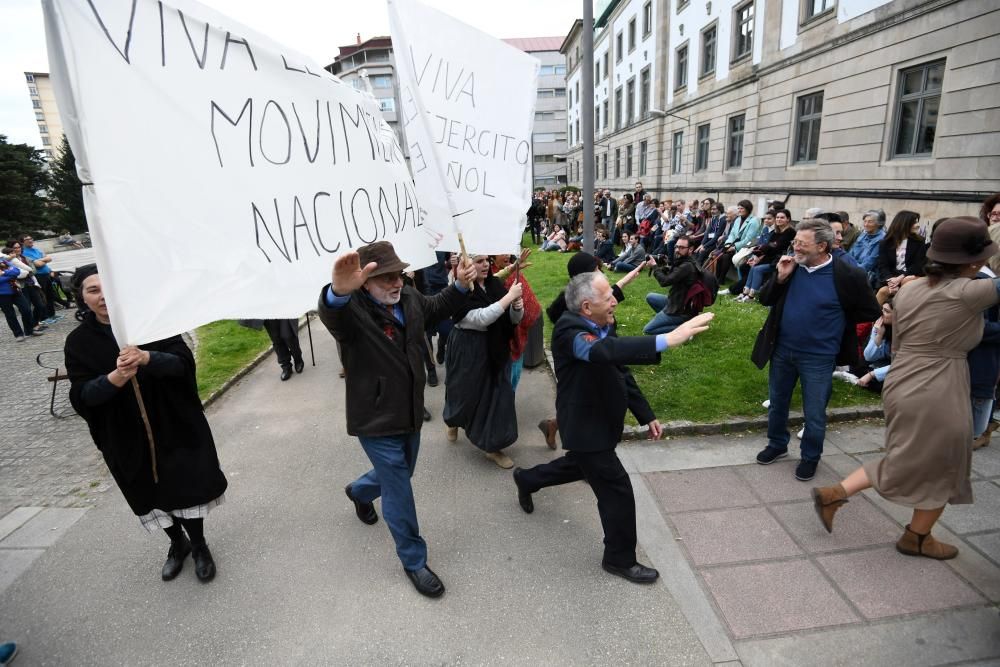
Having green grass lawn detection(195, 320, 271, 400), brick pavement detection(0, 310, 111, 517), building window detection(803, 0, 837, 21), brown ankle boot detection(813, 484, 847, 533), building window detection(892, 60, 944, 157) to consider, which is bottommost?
brick pavement detection(0, 310, 111, 517)

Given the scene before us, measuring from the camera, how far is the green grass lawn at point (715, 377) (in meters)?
5.21

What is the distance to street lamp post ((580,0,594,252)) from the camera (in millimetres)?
7758

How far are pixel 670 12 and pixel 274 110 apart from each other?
30018mm

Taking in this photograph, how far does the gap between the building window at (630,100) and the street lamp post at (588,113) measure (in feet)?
91.3

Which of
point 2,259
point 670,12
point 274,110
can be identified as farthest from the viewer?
point 670,12

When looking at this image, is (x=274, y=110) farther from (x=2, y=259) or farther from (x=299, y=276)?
(x=2, y=259)

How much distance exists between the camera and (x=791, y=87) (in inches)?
626

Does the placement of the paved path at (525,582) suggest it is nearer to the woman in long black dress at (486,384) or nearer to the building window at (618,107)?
the woman in long black dress at (486,384)

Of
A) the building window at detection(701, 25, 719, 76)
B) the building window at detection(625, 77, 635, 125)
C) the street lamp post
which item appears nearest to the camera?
the street lamp post

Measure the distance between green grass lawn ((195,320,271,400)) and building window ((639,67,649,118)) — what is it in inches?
1084

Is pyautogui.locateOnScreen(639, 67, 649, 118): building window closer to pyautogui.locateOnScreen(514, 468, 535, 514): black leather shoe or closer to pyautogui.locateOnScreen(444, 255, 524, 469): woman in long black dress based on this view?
pyautogui.locateOnScreen(444, 255, 524, 469): woman in long black dress

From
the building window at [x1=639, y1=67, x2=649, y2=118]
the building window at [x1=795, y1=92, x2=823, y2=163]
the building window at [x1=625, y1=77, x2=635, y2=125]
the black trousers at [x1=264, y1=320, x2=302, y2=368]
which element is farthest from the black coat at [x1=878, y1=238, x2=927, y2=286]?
the building window at [x1=625, y1=77, x2=635, y2=125]

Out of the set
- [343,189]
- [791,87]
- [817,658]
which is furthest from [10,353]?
[791,87]

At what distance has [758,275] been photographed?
9.42 m
